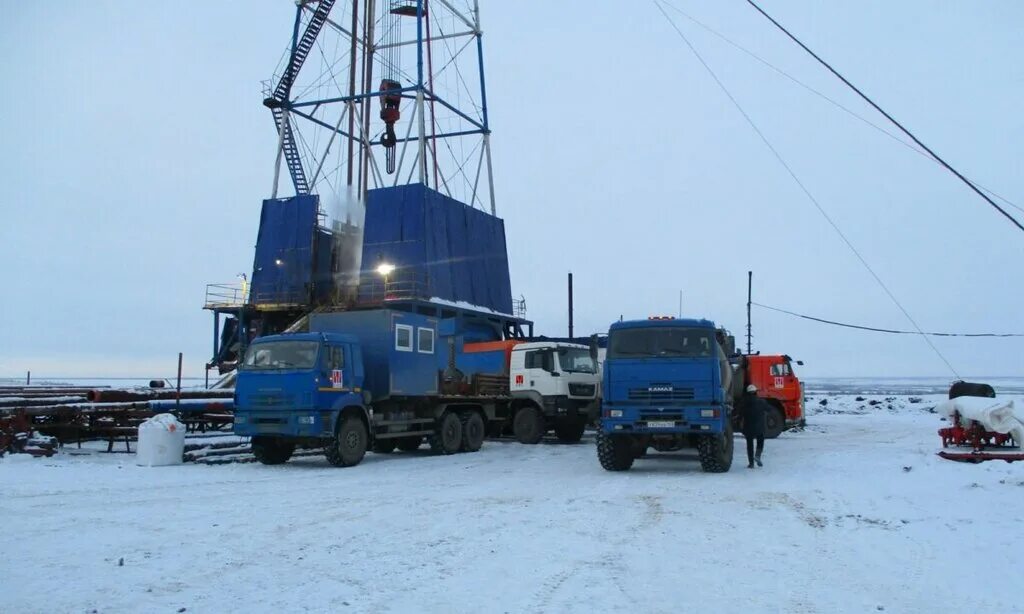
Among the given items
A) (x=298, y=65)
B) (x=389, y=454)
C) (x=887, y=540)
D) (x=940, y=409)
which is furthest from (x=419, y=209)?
(x=887, y=540)

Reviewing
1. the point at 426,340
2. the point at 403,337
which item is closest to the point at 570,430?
the point at 426,340

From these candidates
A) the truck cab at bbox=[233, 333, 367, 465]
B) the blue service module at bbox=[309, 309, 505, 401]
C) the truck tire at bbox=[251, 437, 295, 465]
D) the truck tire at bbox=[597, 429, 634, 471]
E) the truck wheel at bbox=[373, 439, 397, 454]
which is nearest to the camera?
the truck tire at bbox=[597, 429, 634, 471]

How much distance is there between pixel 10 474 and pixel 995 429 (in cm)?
1747

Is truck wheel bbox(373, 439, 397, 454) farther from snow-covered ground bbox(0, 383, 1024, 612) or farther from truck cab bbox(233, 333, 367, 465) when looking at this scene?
snow-covered ground bbox(0, 383, 1024, 612)

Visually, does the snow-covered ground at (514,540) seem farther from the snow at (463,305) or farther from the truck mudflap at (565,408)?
the snow at (463,305)

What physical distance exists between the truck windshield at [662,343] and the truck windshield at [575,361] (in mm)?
8072

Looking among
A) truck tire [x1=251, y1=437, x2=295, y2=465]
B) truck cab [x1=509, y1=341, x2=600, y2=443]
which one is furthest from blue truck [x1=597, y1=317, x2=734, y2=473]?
truck cab [x1=509, y1=341, x2=600, y2=443]

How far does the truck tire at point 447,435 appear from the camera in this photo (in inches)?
775

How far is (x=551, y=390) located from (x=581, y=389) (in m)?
0.90

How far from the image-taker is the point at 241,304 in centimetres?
3966

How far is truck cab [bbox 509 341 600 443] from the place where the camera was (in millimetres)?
23203

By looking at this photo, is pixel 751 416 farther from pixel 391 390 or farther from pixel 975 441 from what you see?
pixel 391 390

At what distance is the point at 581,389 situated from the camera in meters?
23.5

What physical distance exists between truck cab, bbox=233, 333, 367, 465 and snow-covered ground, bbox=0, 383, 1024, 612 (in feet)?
3.74
